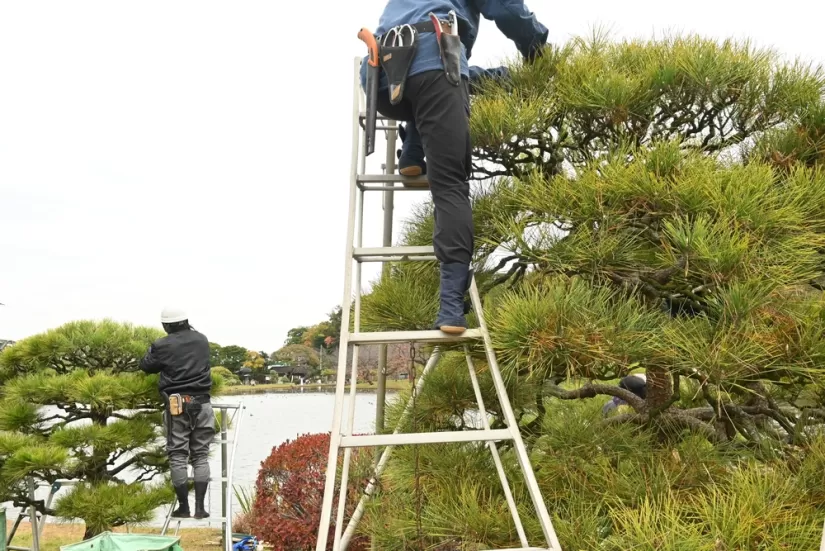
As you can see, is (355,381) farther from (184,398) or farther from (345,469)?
(184,398)

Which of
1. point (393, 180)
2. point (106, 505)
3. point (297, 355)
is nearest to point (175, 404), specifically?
point (106, 505)

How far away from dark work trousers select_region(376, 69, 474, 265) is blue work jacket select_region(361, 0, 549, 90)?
0.06 m

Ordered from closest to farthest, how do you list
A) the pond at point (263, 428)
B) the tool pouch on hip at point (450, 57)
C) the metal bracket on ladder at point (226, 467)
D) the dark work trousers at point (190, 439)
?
1. the tool pouch on hip at point (450, 57)
2. the dark work trousers at point (190, 439)
3. the metal bracket on ladder at point (226, 467)
4. the pond at point (263, 428)

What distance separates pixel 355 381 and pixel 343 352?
167 mm

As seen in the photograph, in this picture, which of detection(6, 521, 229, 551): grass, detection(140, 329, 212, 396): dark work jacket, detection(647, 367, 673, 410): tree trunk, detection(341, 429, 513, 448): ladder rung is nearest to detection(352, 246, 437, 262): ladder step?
detection(341, 429, 513, 448): ladder rung

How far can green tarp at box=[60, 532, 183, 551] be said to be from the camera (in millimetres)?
2861

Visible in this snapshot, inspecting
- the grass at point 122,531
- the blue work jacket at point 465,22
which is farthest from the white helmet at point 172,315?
the blue work jacket at point 465,22

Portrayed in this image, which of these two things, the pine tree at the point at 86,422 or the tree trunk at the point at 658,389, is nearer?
the tree trunk at the point at 658,389

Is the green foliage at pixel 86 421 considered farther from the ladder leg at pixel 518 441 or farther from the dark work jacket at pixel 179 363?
the ladder leg at pixel 518 441

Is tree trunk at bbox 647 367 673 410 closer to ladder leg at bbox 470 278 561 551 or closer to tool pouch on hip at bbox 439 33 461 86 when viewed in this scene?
ladder leg at bbox 470 278 561 551

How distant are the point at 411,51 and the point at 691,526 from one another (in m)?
1.31

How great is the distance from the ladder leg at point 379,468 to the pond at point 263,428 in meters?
1.94

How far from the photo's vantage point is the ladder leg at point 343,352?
166 cm

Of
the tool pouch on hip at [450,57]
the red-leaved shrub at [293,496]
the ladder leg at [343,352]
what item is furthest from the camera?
the red-leaved shrub at [293,496]
